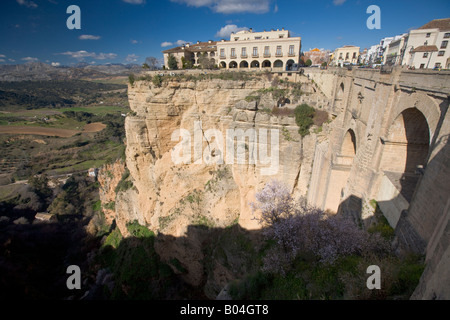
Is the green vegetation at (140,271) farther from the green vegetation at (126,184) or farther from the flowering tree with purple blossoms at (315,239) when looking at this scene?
the flowering tree with purple blossoms at (315,239)

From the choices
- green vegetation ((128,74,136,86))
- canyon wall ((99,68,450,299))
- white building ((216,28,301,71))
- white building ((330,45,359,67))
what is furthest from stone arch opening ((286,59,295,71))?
white building ((330,45,359,67))

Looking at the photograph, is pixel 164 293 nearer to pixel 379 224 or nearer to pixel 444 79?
pixel 379 224

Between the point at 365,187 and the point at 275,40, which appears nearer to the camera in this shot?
the point at 365,187

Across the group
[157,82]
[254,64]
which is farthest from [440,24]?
[157,82]

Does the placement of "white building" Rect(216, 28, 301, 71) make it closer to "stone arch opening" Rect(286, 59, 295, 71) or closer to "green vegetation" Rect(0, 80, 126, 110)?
"stone arch opening" Rect(286, 59, 295, 71)

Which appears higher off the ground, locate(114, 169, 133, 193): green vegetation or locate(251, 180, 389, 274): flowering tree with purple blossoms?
locate(251, 180, 389, 274): flowering tree with purple blossoms
